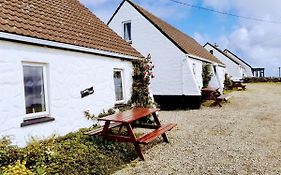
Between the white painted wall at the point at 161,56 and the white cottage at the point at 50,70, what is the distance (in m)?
6.75

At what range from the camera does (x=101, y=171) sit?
19.9 ft

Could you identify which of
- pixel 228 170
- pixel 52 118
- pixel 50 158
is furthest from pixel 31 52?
pixel 228 170

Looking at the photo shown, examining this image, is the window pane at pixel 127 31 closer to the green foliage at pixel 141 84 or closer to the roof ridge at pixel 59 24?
the roof ridge at pixel 59 24

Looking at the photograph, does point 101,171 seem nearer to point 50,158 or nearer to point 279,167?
point 50,158

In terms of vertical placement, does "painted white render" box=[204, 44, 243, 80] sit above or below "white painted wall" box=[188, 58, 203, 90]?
above

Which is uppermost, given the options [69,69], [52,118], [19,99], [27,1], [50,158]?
[27,1]

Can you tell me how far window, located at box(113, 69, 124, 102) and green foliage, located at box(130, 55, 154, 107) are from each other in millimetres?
593

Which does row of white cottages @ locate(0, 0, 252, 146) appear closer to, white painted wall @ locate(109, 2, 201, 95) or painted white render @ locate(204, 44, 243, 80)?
white painted wall @ locate(109, 2, 201, 95)

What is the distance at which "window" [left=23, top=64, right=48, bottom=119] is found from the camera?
6.72 meters

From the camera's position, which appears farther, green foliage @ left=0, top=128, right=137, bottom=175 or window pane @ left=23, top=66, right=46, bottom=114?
window pane @ left=23, top=66, right=46, bottom=114

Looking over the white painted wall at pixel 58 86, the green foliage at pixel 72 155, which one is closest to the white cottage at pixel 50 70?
the white painted wall at pixel 58 86

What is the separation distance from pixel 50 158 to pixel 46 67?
243cm

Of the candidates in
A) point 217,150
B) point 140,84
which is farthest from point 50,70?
point 140,84

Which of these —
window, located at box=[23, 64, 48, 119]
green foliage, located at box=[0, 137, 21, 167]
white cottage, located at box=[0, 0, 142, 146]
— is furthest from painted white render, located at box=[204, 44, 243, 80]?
green foliage, located at box=[0, 137, 21, 167]
